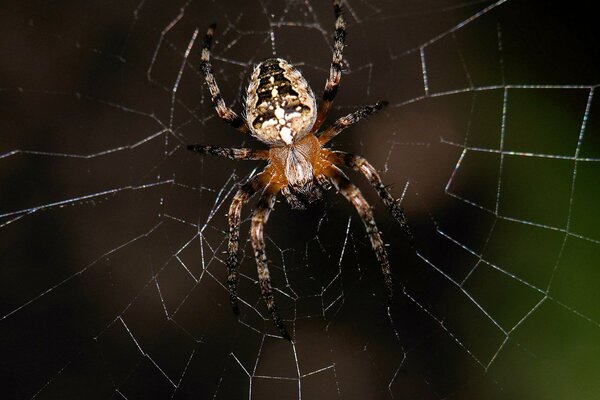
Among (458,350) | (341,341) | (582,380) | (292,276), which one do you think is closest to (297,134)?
(292,276)

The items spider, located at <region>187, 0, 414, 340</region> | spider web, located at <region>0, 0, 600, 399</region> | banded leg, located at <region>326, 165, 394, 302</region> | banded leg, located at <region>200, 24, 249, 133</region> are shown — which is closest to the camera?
banded leg, located at <region>326, 165, 394, 302</region>

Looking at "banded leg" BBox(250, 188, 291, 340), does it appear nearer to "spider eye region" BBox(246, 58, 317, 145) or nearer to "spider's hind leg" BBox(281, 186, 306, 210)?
"spider's hind leg" BBox(281, 186, 306, 210)

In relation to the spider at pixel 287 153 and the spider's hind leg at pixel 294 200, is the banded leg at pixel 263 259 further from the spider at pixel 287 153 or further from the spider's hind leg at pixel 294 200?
the spider's hind leg at pixel 294 200

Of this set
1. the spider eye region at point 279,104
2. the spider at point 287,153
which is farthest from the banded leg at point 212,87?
the spider eye region at point 279,104

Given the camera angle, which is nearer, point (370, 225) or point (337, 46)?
point (370, 225)

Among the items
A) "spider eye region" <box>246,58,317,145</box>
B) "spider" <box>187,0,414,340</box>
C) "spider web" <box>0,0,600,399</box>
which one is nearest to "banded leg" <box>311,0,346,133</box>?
"spider" <box>187,0,414,340</box>

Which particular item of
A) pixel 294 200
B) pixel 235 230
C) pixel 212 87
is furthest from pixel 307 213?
pixel 212 87

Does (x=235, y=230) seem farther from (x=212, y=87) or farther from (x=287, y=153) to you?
(x=212, y=87)
